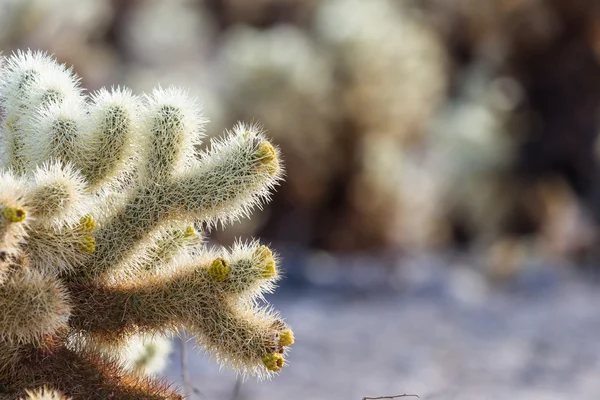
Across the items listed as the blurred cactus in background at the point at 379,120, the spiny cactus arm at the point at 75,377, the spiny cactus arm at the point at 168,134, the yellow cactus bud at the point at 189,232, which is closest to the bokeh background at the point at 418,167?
the blurred cactus in background at the point at 379,120

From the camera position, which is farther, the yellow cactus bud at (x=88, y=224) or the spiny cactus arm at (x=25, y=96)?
the spiny cactus arm at (x=25, y=96)

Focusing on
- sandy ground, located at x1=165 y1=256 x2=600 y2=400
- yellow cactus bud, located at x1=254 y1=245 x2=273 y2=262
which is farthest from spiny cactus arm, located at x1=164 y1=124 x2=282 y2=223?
sandy ground, located at x1=165 y1=256 x2=600 y2=400

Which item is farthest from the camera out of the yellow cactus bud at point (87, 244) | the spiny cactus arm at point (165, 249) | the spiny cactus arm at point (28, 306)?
the spiny cactus arm at point (165, 249)

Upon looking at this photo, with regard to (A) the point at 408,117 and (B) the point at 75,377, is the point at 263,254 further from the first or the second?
(A) the point at 408,117

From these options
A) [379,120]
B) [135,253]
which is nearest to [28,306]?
[135,253]

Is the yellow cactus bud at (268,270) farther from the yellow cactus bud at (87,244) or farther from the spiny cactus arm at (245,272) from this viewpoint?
the yellow cactus bud at (87,244)

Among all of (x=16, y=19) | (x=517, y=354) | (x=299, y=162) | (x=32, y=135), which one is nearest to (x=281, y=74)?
(x=299, y=162)
